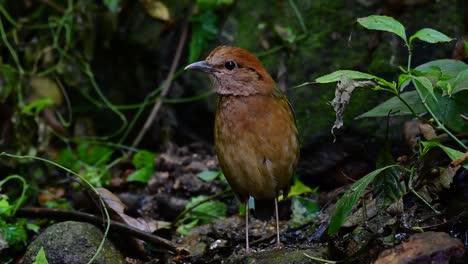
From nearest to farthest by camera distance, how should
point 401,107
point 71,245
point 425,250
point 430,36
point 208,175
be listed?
point 425,250, point 430,36, point 401,107, point 71,245, point 208,175

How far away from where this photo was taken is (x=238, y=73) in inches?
171

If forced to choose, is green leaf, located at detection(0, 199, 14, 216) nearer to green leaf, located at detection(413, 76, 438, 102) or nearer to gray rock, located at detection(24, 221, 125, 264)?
gray rock, located at detection(24, 221, 125, 264)

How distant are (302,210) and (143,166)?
164 centimetres

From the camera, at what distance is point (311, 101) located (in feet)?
18.1

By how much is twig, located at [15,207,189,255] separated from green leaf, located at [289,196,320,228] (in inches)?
34.0

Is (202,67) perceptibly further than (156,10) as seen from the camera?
No

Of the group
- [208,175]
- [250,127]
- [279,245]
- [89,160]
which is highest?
[250,127]

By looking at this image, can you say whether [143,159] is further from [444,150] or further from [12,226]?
[444,150]

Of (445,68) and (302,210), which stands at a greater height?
(445,68)

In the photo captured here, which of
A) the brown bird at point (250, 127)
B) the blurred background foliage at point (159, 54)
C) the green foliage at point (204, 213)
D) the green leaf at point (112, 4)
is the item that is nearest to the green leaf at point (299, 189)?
the blurred background foliage at point (159, 54)

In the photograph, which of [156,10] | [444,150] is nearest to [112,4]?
[156,10]

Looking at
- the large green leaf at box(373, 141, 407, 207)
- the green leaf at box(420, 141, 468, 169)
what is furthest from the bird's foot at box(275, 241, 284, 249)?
the green leaf at box(420, 141, 468, 169)

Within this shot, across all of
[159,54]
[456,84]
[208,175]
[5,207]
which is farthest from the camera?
[159,54]

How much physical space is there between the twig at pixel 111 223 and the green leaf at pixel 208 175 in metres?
1.24
